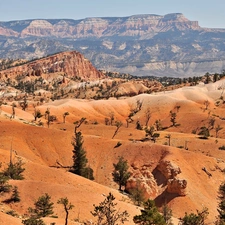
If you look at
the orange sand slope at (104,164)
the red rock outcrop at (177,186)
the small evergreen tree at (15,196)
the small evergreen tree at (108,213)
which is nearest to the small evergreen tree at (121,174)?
the orange sand slope at (104,164)

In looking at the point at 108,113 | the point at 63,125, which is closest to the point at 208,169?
the point at 63,125

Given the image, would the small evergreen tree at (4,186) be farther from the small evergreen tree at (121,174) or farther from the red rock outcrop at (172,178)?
the red rock outcrop at (172,178)

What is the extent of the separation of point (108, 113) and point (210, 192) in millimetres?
94474

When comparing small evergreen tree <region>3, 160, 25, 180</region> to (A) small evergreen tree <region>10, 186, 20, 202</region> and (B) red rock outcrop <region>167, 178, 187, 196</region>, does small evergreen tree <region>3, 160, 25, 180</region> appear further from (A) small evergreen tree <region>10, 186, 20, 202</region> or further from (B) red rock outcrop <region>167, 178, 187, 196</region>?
(B) red rock outcrop <region>167, 178, 187, 196</region>

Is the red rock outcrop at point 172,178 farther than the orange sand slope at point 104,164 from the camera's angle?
Yes

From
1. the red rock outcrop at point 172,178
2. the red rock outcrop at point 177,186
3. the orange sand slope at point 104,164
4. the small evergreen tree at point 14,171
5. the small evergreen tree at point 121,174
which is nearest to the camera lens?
the orange sand slope at point 104,164

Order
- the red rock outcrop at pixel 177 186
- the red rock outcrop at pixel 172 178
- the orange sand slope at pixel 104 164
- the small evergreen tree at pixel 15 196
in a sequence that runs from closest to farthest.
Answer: the small evergreen tree at pixel 15 196, the orange sand slope at pixel 104 164, the red rock outcrop at pixel 177 186, the red rock outcrop at pixel 172 178

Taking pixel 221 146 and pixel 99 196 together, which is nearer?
pixel 99 196

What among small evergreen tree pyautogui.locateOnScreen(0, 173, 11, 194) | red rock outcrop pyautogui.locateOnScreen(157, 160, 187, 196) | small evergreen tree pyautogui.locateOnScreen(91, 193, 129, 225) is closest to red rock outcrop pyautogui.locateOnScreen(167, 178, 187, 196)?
red rock outcrop pyautogui.locateOnScreen(157, 160, 187, 196)

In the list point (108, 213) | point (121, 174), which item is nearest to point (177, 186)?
point (121, 174)

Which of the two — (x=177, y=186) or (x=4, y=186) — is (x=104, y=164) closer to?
(x=177, y=186)

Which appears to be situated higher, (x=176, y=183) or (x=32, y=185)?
(x=32, y=185)

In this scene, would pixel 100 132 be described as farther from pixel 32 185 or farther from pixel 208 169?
pixel 32 185

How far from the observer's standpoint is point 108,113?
167375 mm
